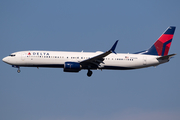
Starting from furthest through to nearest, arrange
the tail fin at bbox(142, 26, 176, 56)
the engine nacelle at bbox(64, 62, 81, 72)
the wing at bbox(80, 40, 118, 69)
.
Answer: the tail fin at bbox(142, 26, 176, 56) → the engine nacelle at bbox(64, 62, 81, 72) → the wing at bbox(80, 40, 118, 69)

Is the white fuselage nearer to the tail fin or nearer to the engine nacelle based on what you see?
the engine nacelle

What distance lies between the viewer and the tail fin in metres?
55.8

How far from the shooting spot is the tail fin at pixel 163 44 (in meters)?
55.8

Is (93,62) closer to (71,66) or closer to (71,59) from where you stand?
(71,59)

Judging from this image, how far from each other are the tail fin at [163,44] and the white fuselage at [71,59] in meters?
2.25

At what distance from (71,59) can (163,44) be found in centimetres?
1741

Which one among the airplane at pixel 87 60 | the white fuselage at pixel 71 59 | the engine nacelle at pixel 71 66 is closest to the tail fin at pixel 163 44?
the airplane at pixel 87 60

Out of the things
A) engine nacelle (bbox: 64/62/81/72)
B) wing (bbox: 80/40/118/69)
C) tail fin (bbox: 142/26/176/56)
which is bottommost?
engine nacelle (bbox: 64/62/81/72)

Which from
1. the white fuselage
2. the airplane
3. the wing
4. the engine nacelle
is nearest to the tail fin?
the airplane

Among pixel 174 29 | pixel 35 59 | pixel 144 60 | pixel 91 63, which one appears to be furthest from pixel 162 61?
pixel 35 59

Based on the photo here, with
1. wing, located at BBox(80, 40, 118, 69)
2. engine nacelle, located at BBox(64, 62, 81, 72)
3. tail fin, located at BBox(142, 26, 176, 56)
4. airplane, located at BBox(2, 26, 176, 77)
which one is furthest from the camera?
tail fin, located at BBox(142, 26, 176, 56)

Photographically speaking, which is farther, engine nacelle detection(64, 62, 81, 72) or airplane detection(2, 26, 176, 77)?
airplane detection(2, 26, 176, 77)

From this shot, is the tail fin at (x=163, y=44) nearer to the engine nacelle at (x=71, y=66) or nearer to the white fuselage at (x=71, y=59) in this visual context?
the white fuselage at (x=71, y=59)

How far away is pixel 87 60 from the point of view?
49.5 meters
